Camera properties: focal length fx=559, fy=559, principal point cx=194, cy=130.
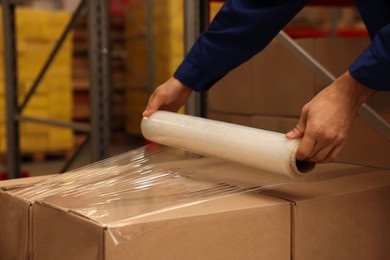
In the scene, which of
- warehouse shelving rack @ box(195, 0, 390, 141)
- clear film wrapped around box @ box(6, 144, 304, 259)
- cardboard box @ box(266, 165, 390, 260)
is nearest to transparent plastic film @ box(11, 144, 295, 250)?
clear film wrapped around box @ box(6, 144, 304, 259)

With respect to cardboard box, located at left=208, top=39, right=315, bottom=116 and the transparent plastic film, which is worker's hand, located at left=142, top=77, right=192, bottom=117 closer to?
the transparent plastic film

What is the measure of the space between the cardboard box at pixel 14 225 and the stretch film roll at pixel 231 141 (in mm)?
437

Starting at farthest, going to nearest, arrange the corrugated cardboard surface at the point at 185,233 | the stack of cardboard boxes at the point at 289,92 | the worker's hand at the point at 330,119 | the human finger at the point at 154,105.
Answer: the stack of cardboard boxes at the point at 289,92 → the human finger at the point at 154,105 → the worker's hand at the point at 330,119 → the corrugated cardboard surface at the point at 185,233

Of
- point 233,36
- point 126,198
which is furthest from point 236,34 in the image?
point 126,198

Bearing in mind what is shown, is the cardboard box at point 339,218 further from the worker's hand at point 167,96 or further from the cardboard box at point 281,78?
the cardboard box at point 281,78

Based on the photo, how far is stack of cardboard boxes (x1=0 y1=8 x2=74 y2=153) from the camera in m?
5.58

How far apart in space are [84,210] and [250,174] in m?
0.54

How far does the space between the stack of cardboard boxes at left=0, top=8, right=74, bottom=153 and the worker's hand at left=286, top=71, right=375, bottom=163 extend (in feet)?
15.5

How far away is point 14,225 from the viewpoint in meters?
1.45

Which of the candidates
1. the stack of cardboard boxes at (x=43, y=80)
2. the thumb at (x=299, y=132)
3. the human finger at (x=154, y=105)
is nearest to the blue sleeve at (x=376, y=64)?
the thumb at (x=299, y=132)

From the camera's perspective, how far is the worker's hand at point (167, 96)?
1.78 meters

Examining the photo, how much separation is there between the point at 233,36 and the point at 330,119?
592 mm

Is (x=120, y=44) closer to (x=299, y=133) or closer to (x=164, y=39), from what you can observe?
(x=164, y=39)

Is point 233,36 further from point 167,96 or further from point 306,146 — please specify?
point 306,146
